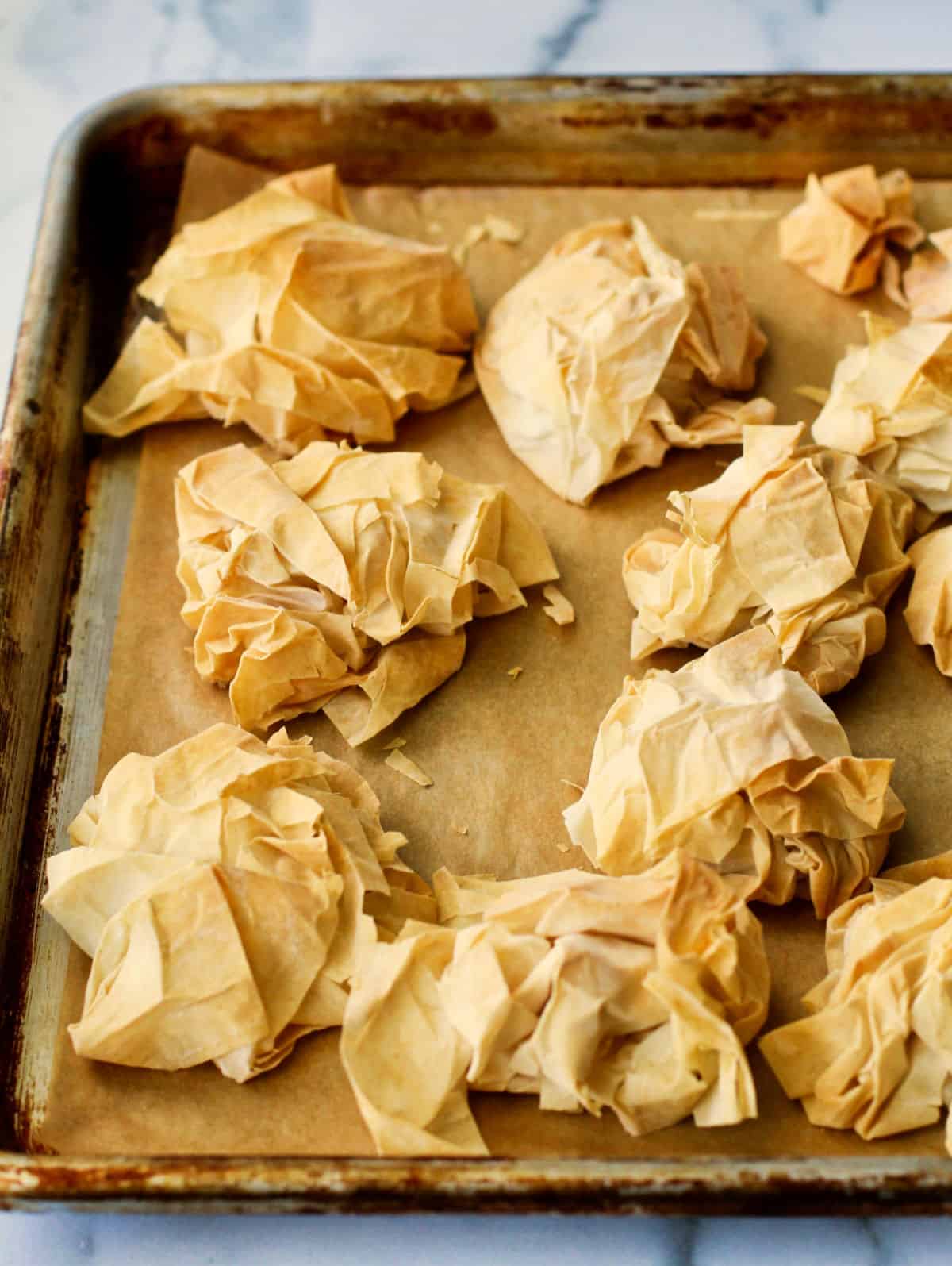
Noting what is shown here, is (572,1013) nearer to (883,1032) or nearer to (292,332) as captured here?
(883,1032)

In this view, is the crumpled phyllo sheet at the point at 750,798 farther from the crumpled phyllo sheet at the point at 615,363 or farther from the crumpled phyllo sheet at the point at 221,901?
the crumpled phyllo sheet at the point at 615,363

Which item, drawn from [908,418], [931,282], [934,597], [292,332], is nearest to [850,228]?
[931,282]

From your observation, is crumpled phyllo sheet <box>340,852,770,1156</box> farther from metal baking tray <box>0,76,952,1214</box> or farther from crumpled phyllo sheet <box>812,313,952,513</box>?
crumpled phyllo sheet <box>812,313,952,513</box>

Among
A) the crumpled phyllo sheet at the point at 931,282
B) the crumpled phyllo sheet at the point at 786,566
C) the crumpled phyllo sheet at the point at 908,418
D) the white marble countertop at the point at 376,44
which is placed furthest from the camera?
the white marble countertop at the point at 376,44

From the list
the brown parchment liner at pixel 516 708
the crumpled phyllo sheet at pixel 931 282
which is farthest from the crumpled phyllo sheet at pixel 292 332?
the crumpled phyllo sheet at pixel 931 282

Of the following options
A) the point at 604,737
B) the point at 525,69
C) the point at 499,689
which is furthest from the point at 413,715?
the point at 525,69

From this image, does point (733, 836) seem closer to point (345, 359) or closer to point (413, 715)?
point (413, 715)

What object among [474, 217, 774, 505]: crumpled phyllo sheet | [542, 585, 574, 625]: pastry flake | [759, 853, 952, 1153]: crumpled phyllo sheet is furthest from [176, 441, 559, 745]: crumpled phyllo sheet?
[759, 853, 952, 1153]: crumpled phyllo sheet
